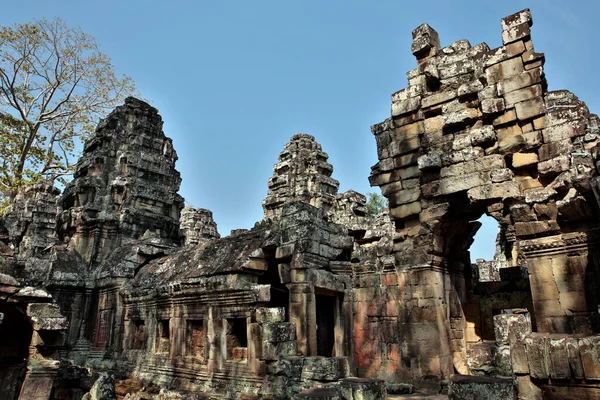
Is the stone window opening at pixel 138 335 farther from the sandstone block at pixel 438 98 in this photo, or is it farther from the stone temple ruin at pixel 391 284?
the sandstone block at pixel 438 98

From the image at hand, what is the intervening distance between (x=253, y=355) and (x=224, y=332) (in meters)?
0.87

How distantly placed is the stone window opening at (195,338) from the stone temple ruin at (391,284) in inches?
0.9

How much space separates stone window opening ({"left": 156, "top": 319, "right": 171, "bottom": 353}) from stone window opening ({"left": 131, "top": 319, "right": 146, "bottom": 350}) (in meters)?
0.61

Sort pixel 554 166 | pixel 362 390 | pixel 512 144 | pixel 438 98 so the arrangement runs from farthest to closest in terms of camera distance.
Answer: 1. pixel 438 98
2. pixel 512 144
3. pixel 554 166
4. pixel 362 390

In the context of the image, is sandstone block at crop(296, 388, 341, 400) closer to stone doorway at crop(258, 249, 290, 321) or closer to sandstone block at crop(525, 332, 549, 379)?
sandstone block at crop(525, 332, 549, 379)

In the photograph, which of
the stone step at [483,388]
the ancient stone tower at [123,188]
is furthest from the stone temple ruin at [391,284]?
the stone step at [483,388]

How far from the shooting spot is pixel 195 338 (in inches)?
334

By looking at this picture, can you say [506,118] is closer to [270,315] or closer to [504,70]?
[504,70]

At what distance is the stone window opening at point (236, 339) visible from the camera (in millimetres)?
7574

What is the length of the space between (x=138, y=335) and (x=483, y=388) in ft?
26.7

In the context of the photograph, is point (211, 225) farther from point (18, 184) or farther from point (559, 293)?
point (559, 293)

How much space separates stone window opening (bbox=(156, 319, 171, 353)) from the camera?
9094 mm

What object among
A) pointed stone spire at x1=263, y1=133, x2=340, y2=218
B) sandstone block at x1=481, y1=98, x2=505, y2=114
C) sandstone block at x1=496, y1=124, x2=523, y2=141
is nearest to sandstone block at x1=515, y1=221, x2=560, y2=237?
sandstone block at x1=496, y1=124, x2=523, y2=141

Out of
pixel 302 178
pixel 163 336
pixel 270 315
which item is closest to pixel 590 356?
pixel 270 315
